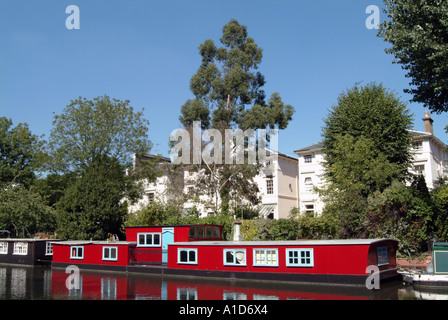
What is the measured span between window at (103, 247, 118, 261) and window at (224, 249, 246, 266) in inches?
355

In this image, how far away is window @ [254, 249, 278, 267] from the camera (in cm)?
2225

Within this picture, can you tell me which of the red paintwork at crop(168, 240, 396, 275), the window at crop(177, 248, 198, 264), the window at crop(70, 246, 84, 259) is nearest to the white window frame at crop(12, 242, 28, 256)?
the window at crop(70, 246, 84, 259)

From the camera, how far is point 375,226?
90.6ft

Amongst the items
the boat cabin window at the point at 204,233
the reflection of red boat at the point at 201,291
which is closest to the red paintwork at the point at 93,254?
the reflection of red boat at the point at 201,291

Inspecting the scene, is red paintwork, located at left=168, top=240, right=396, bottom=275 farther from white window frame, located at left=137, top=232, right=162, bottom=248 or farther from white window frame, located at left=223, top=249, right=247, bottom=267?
white window frame, located at left=137, top=232, right=162, bottom=248

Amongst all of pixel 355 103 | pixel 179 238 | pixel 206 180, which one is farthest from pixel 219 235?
pixel 355 103

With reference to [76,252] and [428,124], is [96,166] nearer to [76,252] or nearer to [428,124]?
[76,252]

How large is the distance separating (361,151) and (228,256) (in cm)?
1275

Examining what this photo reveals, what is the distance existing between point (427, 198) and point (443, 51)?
1063 centimetres

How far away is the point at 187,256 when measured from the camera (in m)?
25.3

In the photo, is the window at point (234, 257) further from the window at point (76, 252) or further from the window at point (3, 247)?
the window at point (3, 247)

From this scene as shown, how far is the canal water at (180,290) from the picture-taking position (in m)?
18.1

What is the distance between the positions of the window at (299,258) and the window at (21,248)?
77.3 feet
